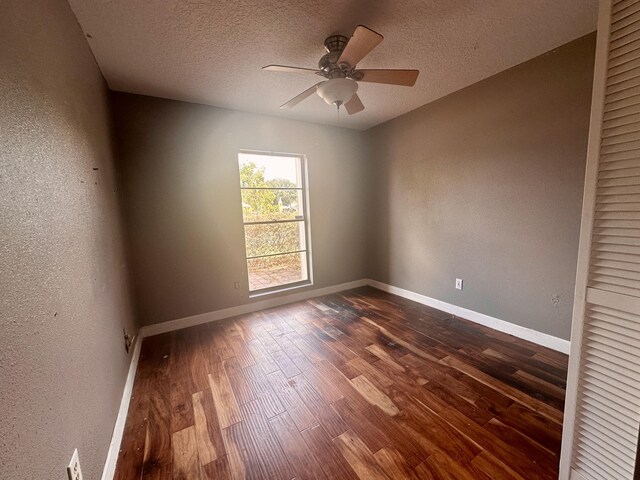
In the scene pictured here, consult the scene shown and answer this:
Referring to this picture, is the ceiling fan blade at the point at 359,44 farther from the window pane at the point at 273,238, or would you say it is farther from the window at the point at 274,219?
the window pane at the point at 273,238

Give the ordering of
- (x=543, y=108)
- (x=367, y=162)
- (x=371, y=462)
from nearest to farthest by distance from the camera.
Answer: (x=371, y=462)
(x=543, y=108)
(x=367, y=162)

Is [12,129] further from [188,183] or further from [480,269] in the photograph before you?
[480,269]

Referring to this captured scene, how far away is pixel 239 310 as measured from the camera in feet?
10.5

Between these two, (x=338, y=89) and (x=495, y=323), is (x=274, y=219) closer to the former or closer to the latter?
(x=338, y=89)

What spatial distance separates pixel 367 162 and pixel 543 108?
2.19 meters

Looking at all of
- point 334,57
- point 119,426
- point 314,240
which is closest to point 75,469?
point 119,426

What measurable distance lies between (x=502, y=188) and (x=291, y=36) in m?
2.28

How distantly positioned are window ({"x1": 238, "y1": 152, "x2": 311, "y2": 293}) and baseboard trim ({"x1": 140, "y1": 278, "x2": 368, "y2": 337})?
0.60ft

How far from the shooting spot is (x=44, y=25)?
3.56 ft

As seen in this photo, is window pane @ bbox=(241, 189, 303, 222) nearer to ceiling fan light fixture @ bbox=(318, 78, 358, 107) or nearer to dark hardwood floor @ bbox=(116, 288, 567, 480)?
dark hardwood floor @ bbox=(116, 288, 567, 480)

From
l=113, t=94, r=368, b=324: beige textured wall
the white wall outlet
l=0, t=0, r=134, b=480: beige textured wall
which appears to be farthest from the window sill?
the white wall outlet

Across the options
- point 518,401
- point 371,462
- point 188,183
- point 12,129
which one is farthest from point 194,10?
point 518,401

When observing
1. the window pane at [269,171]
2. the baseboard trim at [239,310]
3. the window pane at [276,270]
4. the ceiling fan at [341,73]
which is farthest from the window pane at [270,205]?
the ceiling fan at [341,73]

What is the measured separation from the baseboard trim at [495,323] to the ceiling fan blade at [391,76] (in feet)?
7.18
